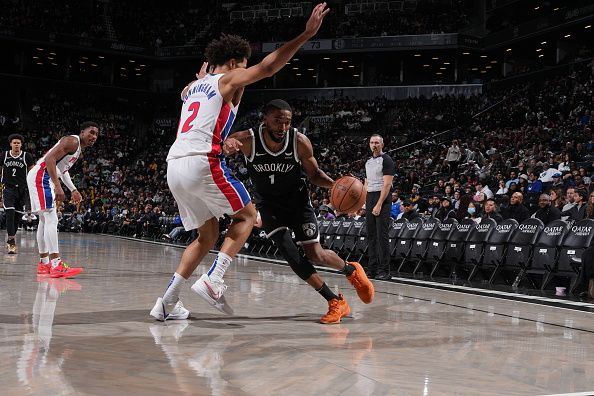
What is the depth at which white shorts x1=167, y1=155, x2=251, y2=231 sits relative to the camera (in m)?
4.46

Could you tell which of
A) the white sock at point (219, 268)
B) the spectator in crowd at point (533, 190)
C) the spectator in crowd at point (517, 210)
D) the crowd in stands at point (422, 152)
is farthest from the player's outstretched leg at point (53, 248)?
the spectator in crowd at point (533, 190)

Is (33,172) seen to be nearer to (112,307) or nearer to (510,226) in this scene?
(112,307)

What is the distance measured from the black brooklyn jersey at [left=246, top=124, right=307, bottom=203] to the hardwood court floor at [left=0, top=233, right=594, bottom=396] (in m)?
0.89

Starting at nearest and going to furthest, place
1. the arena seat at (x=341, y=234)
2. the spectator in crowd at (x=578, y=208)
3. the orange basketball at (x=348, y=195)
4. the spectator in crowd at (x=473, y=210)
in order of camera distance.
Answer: the orange basketball at (x=348, y=195), the spectator in crowd at (x=578, y=208), the spectator in crowd at (x=473, y=210), the arena seat at (x=341, y=234)

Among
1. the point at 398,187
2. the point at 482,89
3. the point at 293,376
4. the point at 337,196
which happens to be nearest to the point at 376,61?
the point at 482,89

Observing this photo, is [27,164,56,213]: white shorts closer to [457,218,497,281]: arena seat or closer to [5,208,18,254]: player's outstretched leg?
[5,208,18,254]: player's outstretched leg

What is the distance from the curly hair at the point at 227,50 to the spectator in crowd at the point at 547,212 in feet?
20.2

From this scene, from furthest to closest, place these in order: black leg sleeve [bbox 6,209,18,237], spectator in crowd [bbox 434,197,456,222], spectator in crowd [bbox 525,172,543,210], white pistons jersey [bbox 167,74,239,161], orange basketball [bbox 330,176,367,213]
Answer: spectator in crowd [bbox 525,172,543,210], spectator in crowd [bbox 434,197,456,222], black leg sleeve [bbox 6,209,18,237], orange basketball [bbox 330,176,367,213], white pistons jersey [bbox 167,74,239,161]

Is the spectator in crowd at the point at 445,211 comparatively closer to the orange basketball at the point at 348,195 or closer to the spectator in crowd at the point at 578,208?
the spectator in crowd at the point at 578,208

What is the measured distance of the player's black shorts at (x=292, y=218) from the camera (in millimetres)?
5215

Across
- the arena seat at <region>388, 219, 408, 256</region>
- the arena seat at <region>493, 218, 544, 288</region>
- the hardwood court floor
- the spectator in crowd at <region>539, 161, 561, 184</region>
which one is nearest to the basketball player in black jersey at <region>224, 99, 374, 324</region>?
the hardwood court floor

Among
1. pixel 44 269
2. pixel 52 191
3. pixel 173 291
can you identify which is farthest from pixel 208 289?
pixel 52 191

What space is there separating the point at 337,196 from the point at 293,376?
8.65 feet

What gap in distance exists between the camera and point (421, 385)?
296 centimetres
